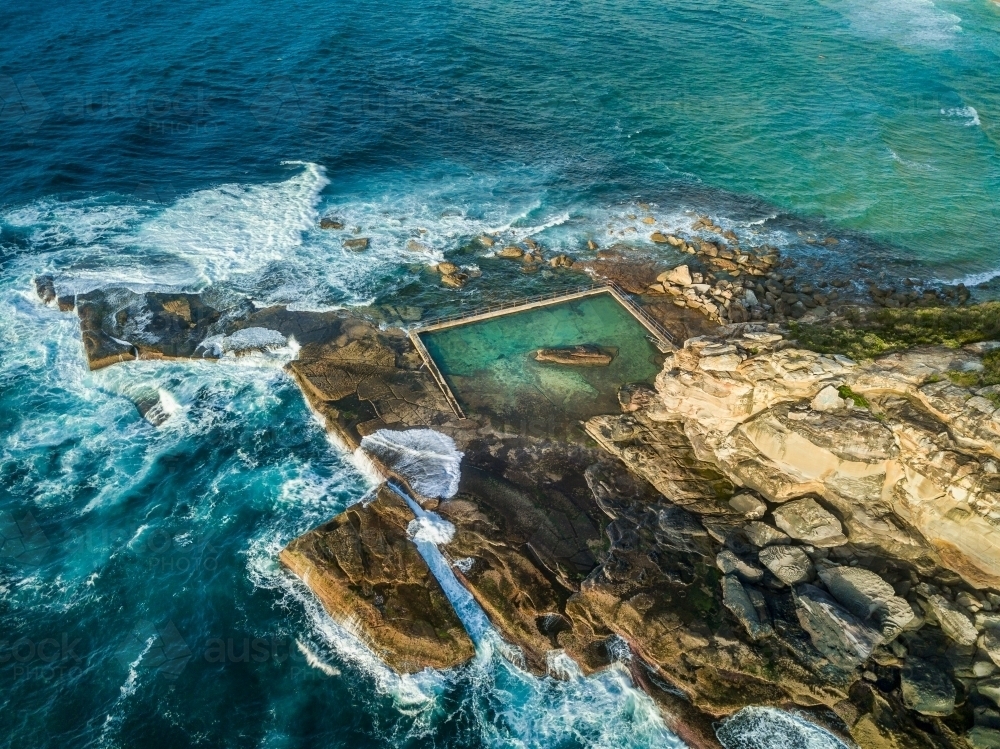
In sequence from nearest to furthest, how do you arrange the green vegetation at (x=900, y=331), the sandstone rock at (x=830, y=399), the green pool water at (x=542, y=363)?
the sandstone rock at (x=830, y=399), the green vegetation at (x=900, y=331), the green pool water at (x=542, y=363)

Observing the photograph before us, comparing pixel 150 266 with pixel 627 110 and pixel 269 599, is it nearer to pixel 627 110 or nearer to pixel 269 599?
pixel 269 599

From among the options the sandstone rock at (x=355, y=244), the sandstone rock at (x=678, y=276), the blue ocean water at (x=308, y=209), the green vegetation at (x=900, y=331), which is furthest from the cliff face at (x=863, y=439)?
the sandstone rock at (x=355, y=244)

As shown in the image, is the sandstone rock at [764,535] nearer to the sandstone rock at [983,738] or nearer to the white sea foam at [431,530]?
the sandstone rock at [983,738]

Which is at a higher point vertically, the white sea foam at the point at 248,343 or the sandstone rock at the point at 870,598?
the white sea foam at the point at 248,343

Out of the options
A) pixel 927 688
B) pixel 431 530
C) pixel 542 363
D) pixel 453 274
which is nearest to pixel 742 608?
pixel 927 688

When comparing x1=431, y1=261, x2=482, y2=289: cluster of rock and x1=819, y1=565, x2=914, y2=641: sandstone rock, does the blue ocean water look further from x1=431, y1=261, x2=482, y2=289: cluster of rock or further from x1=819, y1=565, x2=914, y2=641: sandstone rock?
x1=819, y1=565, x2=914, y2=641: sandstone rock

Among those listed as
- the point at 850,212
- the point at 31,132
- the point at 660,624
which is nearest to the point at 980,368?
the point at 660,624

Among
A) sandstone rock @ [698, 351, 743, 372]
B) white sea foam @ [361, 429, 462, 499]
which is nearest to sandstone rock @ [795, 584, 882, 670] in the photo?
sandstone rock @ [698, 351, 743, 372]
